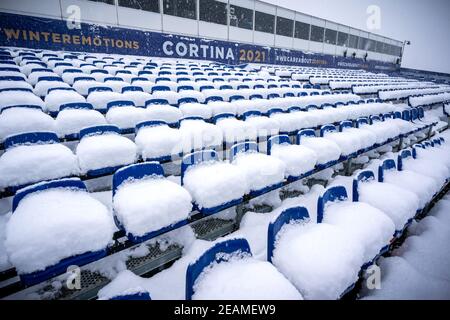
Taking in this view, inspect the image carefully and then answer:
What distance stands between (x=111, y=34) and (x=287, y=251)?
14.3 m

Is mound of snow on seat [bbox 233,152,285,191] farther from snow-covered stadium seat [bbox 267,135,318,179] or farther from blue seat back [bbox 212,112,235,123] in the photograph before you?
blue seat back [bbox 212,112,235,123]

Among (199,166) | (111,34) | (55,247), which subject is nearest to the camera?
(55,247)

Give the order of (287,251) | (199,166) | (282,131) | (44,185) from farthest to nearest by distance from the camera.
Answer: (282,131)
(199,166)
(44,185)
(287,251)

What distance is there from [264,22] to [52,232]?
21.7 m

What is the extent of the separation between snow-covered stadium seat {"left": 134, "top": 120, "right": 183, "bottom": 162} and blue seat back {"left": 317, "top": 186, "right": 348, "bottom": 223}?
2.05 metres

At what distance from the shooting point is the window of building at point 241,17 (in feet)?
58.0

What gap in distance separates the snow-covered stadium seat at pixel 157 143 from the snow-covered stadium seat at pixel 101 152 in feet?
0.62

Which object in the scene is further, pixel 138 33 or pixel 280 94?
pixel 138 33

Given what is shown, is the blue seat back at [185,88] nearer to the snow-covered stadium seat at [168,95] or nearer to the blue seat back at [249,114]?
the snow-covered stadium seat at [168,95]

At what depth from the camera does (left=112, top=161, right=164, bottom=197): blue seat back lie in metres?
2.30

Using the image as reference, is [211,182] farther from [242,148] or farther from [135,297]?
[135,297]

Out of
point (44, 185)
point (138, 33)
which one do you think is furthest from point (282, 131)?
point (138, 33)

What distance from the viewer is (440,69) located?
3428 cm
